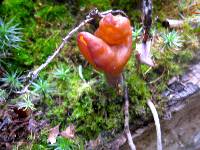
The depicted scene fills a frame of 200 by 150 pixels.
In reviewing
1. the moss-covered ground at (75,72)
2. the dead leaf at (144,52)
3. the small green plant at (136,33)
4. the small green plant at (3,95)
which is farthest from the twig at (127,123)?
the small green plant at (3,95)

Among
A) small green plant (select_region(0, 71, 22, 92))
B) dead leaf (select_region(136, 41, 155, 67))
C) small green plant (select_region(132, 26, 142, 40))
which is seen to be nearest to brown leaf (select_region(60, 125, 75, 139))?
small green plant (select_region(0, 71, 22, 92))

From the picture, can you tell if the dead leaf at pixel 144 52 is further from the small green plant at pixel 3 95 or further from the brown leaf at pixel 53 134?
the small green plant at pixel 3 95

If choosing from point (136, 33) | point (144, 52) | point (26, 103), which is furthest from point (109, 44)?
point (26, 103)

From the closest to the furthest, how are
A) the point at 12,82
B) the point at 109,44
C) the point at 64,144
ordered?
1. the point at 109,44
2. the point at 64,144
3. the point at 12,82

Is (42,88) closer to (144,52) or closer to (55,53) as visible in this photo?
(55,53)

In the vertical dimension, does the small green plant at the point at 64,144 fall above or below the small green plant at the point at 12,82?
below

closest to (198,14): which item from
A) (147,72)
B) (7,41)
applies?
(147,72)
